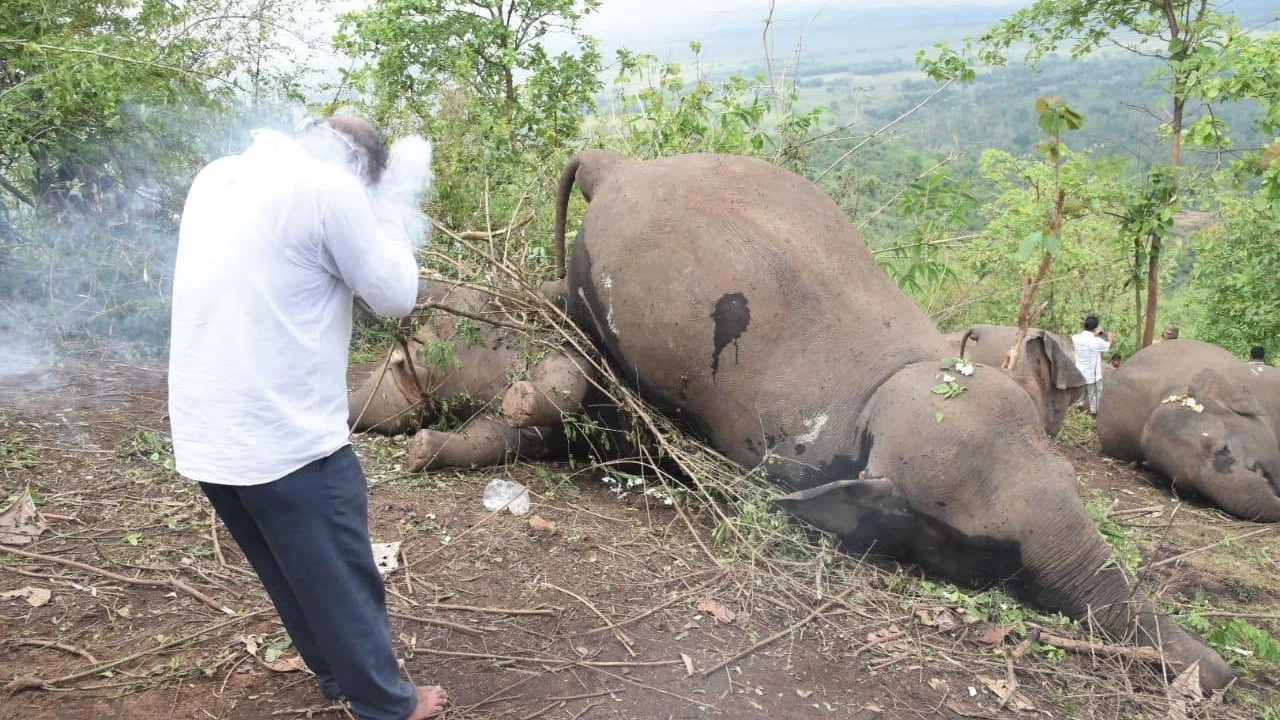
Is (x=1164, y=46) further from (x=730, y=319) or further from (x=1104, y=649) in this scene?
(x=1104, y=649)

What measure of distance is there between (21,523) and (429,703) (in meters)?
2.30

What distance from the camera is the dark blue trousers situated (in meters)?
2.64

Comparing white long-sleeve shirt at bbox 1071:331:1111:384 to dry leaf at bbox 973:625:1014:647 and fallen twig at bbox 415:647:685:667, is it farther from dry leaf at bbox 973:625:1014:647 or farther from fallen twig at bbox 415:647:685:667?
fallen twig at bbox 415:647:685:667

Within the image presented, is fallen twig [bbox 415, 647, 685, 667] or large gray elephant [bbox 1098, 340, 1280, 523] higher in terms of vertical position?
fallen twig [bbox 415, 647, 685, 667]

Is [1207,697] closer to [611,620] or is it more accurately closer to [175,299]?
[611,620]

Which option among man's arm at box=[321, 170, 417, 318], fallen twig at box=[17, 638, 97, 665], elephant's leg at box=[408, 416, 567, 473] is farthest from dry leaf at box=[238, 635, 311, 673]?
elephant's leg at box=[408, 416, 567, 473]

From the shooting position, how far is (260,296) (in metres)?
2.54

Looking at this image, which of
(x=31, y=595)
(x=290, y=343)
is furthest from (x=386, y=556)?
(x=290, y=343)

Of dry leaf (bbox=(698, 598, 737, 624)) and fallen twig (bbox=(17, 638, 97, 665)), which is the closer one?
fallen twig (bbox=(17, 638, 97, 665))

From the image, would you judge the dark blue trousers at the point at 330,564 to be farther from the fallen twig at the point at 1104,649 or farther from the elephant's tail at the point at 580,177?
the elephant's tail at the point at 580,177

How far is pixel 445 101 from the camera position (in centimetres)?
716

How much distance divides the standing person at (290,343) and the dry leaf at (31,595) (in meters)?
1.39

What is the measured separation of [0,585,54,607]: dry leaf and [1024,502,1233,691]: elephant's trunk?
380 centimetres

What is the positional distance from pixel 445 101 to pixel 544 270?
72.6 inches
